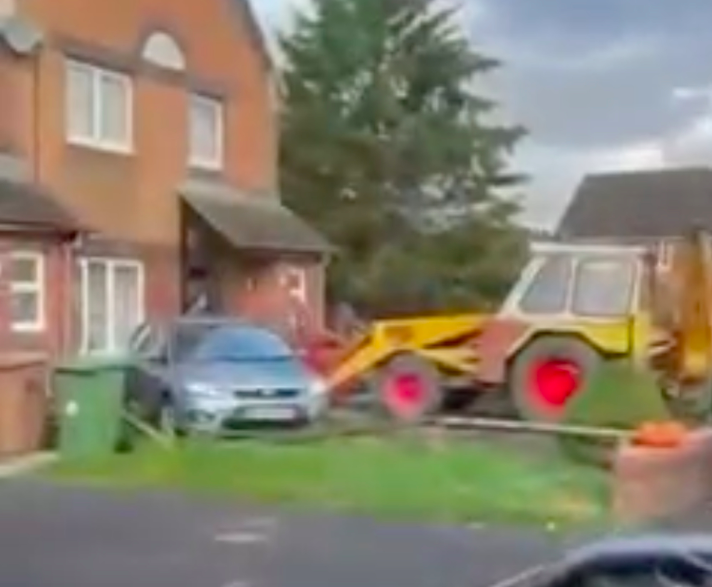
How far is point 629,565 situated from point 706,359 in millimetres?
20542

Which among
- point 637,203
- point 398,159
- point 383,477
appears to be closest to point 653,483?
point 383,477

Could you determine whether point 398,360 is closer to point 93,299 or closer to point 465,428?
point 465,428

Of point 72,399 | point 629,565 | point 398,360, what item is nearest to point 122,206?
point 398,360

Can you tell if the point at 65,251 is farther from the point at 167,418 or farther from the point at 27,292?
the point at 167,418

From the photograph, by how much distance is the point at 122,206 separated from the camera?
98.2 ft

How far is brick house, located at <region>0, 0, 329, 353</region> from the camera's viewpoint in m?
27.0

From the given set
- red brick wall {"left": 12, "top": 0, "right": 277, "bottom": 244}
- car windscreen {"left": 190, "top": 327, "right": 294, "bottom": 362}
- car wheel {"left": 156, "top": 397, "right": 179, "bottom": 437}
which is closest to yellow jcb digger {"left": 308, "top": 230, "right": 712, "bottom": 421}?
car windscreen {"left": 190, "top": 327, "right": 294, "bottom": 362}

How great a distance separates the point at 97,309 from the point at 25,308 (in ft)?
8.42

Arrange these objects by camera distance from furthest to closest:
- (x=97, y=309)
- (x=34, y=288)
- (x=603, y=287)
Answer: (x=97, y=309), (x=34, y=288), (x=603, y=287)

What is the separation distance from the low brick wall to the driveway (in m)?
1.37

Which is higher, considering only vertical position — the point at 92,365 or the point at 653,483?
the point at 92,365

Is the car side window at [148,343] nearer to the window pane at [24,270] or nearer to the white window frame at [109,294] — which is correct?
the white window frame at [109,294]

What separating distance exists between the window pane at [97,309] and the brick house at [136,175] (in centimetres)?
4

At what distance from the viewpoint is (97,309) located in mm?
29328
